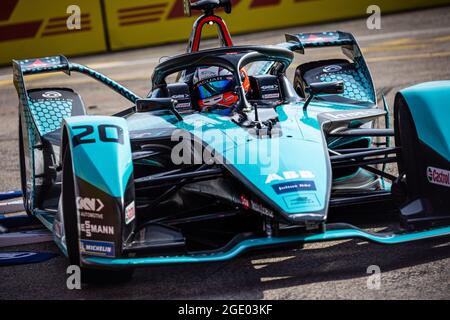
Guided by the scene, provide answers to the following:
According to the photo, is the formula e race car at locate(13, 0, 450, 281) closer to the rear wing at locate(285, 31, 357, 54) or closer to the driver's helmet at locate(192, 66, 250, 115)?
the driver's helmet at locate(192, 66, 250, 115)

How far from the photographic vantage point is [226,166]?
5305 millimetres

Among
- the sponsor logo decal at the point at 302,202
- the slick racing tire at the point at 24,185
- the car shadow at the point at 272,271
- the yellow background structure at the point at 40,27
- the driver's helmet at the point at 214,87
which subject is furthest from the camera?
the yellow background structure at the point at 40,27

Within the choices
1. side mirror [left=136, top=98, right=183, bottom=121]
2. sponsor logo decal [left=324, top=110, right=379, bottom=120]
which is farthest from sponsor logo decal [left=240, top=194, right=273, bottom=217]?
sponsor logo decal [left=324, top=110, right=379, bottom=120]

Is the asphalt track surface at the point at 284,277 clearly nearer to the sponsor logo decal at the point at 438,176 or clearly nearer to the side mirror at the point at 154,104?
the sponsor logo decal at the point at 438,176

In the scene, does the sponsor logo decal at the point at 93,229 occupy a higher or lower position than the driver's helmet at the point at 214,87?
lower

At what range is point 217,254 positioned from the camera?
4.89 meters

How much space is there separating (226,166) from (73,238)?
1.02 metres

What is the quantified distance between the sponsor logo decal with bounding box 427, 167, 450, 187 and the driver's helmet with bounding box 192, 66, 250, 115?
1636 millimetres

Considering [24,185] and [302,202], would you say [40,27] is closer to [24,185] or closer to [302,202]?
[24,185]

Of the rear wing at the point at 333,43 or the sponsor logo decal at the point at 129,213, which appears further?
the rear wing at the point at 333,43

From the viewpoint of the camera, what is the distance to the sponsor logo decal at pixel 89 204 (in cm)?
499

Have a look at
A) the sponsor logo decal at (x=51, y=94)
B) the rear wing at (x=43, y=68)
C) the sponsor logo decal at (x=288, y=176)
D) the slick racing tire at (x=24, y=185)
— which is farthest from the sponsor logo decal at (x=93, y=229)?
the sponsor logo decal at (x=51, y=94)

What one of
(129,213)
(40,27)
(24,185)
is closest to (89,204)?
(129,213)

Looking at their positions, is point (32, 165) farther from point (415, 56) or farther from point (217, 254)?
point (415, 56)
